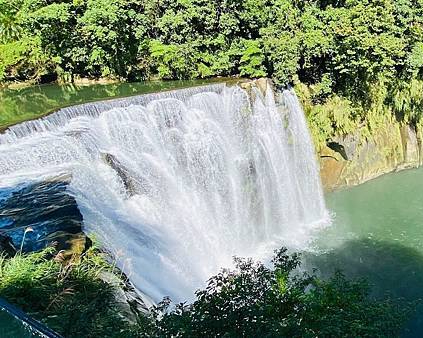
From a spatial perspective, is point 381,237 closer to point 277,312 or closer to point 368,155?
point 368,155

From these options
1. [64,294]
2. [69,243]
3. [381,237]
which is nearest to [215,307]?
[64,294]

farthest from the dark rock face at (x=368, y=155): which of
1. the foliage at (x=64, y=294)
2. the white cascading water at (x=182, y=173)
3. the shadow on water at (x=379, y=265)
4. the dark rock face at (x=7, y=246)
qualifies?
the foliage at (x=64, y=294)

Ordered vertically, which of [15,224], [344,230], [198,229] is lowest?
[344,230]

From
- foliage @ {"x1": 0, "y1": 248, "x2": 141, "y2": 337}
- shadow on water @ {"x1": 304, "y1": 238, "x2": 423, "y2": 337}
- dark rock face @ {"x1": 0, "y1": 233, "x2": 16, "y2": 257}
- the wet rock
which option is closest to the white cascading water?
the wet rock

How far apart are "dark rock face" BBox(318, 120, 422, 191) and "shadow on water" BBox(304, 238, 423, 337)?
113 inches

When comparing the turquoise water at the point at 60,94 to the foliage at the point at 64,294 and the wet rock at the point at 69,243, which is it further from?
the foliage at the point at 64,294

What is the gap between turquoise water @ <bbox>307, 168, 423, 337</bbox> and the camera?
9773mm

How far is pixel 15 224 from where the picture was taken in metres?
6.54

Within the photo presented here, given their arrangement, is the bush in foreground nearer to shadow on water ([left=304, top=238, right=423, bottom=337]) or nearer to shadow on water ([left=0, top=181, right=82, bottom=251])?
shadow on water ([left=0, top=181, right=82, bottom=251])

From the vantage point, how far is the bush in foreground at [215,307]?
405 cm

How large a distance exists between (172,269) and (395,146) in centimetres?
891

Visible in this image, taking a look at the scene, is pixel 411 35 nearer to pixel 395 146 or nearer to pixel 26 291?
pixel 395 146

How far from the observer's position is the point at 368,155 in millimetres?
14141

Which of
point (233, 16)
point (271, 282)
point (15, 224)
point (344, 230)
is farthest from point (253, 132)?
point (271, 282)
